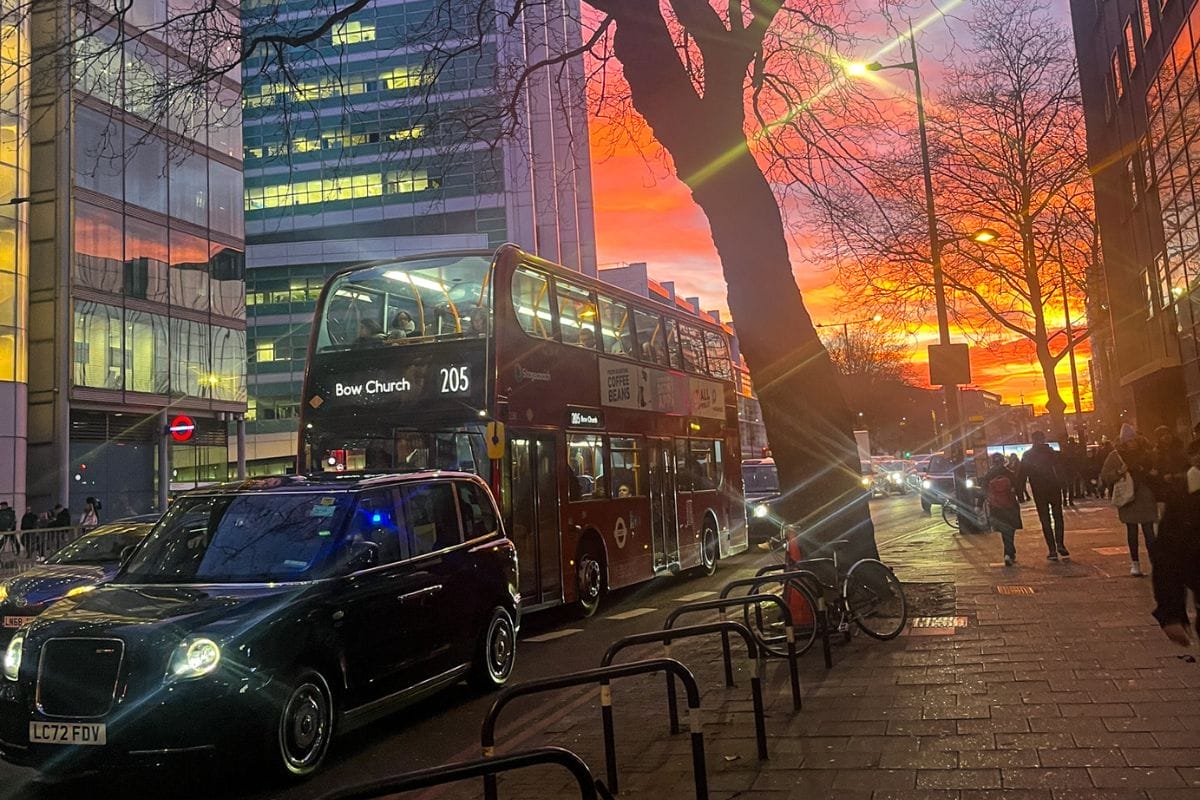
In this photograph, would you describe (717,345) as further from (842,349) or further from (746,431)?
(842,349)

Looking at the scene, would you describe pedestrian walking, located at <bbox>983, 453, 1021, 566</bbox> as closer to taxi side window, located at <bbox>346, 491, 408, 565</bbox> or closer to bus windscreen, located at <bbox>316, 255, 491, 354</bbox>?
bus windscreen, located at <bbox>316, 255, 491, 354</bbox>

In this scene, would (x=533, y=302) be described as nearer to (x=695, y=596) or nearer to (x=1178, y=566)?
(x=695, y=596)

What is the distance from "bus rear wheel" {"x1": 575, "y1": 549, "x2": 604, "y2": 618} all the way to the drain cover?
4398 millimetres

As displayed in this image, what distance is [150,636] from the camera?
5484mm

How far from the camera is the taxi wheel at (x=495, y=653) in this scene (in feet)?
26.7

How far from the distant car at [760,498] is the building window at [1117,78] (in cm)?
1690

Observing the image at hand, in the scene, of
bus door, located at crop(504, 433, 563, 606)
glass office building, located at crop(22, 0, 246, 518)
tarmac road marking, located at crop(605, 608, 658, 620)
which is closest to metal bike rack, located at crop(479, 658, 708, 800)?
bus door, located at crop(504, 433, 563, 606)

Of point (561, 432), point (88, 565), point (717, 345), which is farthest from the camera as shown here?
point (717, 345)

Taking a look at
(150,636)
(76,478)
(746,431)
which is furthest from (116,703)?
(746,431)

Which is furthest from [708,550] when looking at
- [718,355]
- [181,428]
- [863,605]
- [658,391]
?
[181,428]

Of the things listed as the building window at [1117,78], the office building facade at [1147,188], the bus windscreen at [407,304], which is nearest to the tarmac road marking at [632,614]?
the bus windscreen at [407,304]

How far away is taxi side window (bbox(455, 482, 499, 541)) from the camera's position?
27.7 ft

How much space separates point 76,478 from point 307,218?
129ft

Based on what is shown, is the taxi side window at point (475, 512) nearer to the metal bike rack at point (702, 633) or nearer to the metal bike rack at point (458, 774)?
the metal bike rack at point (702, 633)
